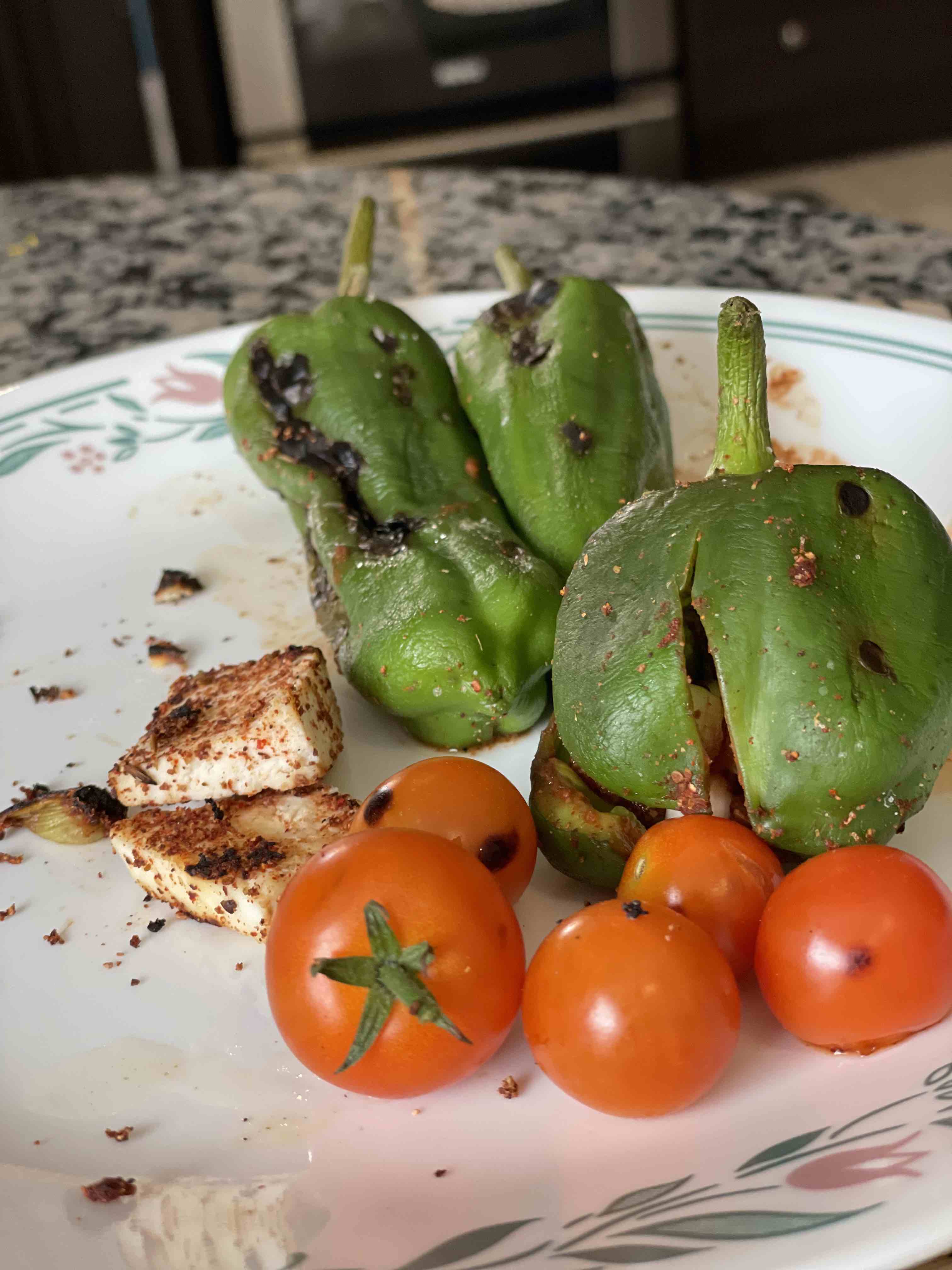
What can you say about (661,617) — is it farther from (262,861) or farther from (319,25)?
(319,25)

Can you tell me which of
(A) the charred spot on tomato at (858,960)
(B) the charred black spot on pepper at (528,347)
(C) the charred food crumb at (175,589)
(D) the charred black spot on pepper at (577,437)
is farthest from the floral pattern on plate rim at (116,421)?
(A) the charred spot on tomato at (858,960)

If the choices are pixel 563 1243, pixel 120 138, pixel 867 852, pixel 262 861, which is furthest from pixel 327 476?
pixel 120 138

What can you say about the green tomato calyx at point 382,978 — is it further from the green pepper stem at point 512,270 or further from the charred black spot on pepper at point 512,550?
the green pepper stem at point 512,270

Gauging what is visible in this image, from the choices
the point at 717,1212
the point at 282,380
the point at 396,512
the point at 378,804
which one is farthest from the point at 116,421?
the point at 717,1212

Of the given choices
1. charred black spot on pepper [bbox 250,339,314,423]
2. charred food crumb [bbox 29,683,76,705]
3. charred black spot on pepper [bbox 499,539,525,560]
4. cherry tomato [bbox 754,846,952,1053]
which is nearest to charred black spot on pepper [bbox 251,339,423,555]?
charred black spot on pepper [bbox 250,339,314,423]

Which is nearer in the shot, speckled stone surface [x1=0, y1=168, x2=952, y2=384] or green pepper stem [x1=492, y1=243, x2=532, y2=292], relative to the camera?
green pepper stem [x1=492, y1=243, x2=532, y2=292]

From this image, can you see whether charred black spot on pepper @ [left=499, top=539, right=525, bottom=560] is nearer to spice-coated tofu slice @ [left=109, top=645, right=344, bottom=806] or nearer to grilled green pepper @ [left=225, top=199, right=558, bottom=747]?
grilled green pepper @ [left=225, top=199, right=558, bottom=747]
